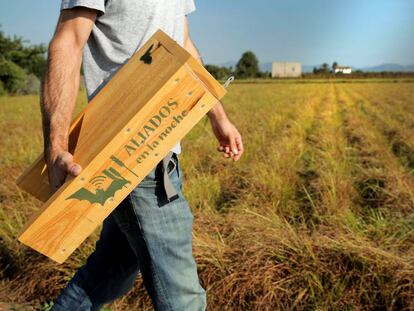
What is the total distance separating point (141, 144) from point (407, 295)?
4.89 feet

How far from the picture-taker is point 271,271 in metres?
2.24

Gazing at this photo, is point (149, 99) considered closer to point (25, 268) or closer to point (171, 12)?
point (171, 12)

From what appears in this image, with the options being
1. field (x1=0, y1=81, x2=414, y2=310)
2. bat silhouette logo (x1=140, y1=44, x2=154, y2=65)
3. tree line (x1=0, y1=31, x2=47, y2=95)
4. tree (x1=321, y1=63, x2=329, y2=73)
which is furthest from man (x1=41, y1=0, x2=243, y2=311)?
tree (x1=321, y1=63, x2=329, y2=73)

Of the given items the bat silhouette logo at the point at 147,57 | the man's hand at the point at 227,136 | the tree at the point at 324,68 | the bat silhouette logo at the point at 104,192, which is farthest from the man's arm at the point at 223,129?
the tree at the point at 324,68

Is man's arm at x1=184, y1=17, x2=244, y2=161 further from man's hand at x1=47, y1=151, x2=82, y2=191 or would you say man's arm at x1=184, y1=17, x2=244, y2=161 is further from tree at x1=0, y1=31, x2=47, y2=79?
tree at x1=0, y1=31, x2=47, y2=79

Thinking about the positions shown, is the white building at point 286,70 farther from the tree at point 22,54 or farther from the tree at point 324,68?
the tree at point 22,54

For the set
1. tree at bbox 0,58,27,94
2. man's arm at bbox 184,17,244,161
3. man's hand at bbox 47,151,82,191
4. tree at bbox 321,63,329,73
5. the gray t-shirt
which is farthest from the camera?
tree at bbox 321,63,329,73

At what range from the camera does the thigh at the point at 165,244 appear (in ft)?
4.46

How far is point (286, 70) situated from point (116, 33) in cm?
6490

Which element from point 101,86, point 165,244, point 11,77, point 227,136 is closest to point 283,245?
point 227,136

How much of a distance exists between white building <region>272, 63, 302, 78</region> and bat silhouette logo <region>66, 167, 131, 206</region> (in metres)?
61.8

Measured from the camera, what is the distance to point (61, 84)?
1235 millimetres

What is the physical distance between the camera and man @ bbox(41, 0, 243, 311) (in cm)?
123

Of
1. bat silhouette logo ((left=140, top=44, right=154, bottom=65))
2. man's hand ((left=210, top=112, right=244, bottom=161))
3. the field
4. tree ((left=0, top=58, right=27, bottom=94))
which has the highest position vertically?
tree ((left=0, top=58, right=27, bottom=94))
